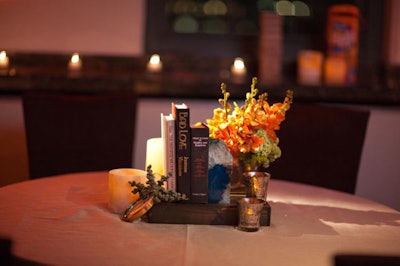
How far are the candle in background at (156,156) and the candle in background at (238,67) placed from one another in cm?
154

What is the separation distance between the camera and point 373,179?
3.33 m

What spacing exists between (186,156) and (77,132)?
0.97 metres

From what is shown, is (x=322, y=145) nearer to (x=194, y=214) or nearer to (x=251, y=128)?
(x=251, y=128)

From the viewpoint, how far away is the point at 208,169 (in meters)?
1.77

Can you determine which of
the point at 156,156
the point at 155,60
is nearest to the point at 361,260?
the point at 156,156

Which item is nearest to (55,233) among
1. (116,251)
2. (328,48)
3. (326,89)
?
(116,251)

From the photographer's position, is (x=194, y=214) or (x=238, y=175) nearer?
(x=194, y=214)

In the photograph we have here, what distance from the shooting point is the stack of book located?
68.7 inches

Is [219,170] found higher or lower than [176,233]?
higher

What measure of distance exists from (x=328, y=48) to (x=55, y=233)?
2196 millimetres

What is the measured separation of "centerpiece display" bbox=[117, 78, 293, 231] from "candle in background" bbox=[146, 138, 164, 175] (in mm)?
20

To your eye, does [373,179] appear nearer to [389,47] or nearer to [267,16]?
[389,47]

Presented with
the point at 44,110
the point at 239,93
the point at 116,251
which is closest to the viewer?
the point at 116,251

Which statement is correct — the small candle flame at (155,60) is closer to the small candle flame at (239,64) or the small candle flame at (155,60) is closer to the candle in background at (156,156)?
the small candle flame at (239,64)
